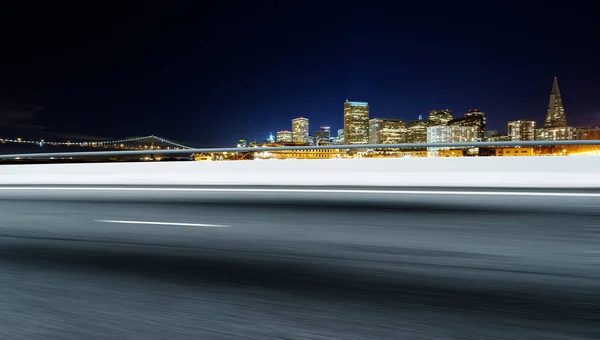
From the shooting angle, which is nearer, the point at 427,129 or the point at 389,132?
the point at 427,129

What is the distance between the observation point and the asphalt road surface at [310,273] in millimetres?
2799

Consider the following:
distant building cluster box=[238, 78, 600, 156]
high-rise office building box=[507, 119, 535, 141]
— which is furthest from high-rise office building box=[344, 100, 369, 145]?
high-rise office building box=[507, 119, 535, 141]

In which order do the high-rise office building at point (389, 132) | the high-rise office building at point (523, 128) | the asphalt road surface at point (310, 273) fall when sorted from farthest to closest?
the high-rise office building at point (389, 132), the high-rise office building at point (523, 128), the asphalt road surface at point (310, 273)

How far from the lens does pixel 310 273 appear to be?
3973 millimetres

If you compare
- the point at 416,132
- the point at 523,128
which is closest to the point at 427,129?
the point at 523,128

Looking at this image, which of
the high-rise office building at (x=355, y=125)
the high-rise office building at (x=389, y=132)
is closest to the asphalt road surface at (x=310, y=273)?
the high-rise office building at (x=389, y=132)

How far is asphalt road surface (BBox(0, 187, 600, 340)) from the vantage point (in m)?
2.80

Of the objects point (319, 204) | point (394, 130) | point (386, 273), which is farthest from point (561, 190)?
point (394, 130)

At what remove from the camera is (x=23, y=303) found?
335 cm

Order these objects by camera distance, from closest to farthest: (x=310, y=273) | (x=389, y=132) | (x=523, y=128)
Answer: (x=310, y=273), (x=523, y=128), (x=389, y=132)

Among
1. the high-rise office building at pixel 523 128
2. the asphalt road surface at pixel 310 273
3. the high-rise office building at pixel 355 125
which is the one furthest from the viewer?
the high-rise office building at pixel 355 125

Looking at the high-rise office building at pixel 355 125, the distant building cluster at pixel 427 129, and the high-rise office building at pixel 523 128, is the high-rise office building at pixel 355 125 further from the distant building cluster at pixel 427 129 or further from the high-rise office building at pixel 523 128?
the high-rise office building at pixel 523 128

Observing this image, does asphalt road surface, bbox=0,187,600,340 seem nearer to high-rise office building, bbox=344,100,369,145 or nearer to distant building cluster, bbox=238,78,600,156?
distant building cluster, bbox=238,78,600,156

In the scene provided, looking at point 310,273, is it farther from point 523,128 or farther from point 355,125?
point 355,125
